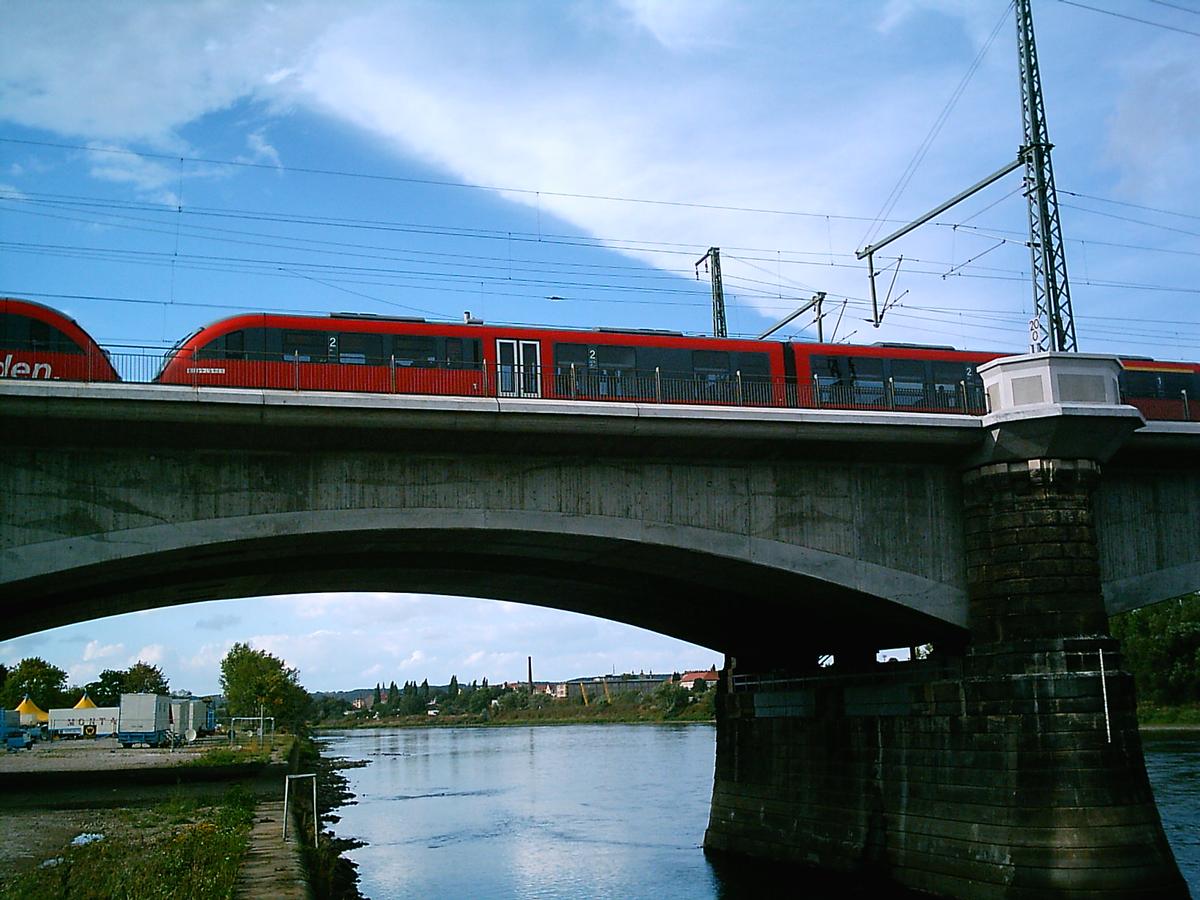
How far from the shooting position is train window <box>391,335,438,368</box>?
27.8 metres

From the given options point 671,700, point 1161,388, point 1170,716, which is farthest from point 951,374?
point 671,700

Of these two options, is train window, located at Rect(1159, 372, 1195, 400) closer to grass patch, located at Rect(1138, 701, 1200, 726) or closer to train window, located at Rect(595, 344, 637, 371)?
train window, located at Rect(595, 344, 637, 371)

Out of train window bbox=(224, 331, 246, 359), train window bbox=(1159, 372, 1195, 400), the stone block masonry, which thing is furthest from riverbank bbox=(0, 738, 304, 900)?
train window bbox=(1159, 372, 1195, 400)

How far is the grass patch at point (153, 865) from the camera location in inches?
629

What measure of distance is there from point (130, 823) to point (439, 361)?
12911 mm

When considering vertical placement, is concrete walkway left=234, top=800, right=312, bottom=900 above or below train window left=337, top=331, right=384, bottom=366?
below

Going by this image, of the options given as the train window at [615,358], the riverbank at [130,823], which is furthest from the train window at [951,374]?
the riverbank at [130,823]

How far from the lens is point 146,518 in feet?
74.6

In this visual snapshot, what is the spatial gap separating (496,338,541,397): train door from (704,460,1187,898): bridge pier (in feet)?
35.9

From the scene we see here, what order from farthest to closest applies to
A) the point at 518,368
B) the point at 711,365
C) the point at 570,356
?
the point at 711,365 < the point at 570,356 < the point at 518,368

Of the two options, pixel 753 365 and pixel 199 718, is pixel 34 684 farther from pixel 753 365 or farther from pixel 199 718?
pixel 753 365

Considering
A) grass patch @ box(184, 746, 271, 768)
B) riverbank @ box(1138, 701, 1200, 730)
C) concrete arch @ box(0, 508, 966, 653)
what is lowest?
riverbank @ box(1138, 701, 1200, 730)

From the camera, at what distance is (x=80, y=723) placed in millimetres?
89375

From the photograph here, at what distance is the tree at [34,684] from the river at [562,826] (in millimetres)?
48295
